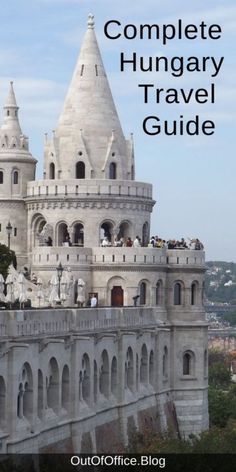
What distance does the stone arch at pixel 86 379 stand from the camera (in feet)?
219

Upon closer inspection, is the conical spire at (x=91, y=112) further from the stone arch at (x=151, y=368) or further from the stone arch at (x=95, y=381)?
the stone arch at (x=95, y=381)

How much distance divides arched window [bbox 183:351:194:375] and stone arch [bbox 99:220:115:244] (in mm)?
7197

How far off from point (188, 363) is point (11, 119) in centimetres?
1639

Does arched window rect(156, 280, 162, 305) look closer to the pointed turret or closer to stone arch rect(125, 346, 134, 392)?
the pointed turret

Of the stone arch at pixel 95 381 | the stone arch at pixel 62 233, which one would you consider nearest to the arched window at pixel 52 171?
the stone arch at pixel 62 233

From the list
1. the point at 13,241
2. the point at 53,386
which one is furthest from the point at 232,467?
the point at 13,241

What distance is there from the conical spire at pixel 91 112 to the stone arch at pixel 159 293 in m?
6.43

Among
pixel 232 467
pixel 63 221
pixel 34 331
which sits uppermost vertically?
pixel 63 221

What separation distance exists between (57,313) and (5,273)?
15.2 m

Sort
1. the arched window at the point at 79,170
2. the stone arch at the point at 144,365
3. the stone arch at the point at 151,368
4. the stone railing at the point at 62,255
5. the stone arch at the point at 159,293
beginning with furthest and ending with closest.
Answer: the arched window at the point at 79,170, the stone arch at the point at 159,293, the stone railing at the point at 62,255, the stone arch at the point at 151,368, the stone arch at the point at 144,365

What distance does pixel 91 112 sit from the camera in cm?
8756

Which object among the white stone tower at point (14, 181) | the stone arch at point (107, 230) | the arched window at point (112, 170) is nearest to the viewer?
the stone arch at point (107, 230)

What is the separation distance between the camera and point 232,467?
2290 inches

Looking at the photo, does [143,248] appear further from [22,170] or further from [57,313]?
[57,313]
